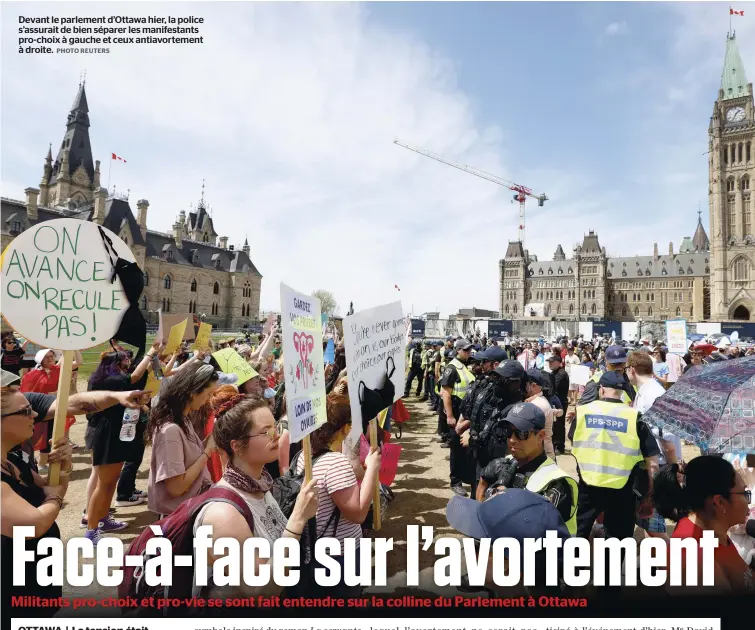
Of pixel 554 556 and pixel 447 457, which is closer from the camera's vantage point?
pixel 554 556

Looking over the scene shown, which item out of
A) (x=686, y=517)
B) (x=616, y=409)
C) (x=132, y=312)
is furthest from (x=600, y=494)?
(x=132, y=312)

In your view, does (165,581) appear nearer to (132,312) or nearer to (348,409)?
(348,409)

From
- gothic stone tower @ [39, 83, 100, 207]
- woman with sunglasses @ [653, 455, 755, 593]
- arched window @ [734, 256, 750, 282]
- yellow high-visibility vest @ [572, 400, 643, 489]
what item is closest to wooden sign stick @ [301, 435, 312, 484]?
woman with sunglasses @ [653, 455, 755, 593]

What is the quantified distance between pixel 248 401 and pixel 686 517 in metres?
2.43

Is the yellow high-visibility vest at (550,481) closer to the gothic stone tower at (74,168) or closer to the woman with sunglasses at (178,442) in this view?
the woman with sunglasses at (178,442)

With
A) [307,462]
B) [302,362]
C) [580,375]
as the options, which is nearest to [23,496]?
[307,462]

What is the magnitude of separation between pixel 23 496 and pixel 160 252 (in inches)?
2907

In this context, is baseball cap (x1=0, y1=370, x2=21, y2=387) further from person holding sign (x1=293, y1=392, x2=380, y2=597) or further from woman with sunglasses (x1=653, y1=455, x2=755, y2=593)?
woman with sunglasses (x1=653, y1=455, x2=755, y2=593)

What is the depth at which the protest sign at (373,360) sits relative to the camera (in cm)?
306

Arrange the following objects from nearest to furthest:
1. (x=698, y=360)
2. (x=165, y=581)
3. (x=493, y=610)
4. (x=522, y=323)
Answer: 1. (x=165, y=581)
2. (x=493, y=610)
3. (x=698, y=360)
4. (x=522, y=323)

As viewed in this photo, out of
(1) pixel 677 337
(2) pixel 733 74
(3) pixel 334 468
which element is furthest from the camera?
(2) pixel 733 74

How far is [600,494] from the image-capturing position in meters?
3.85

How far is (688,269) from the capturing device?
339 feet

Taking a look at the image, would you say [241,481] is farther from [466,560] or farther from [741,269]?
[741,269]
